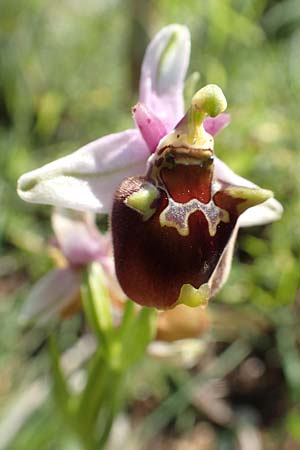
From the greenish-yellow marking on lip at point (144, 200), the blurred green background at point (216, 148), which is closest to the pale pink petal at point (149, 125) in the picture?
the greenish-yellow marking on lip at point (144, 200)

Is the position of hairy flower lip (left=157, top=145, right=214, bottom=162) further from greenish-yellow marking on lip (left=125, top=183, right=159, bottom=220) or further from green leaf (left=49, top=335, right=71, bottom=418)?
green leaf (left=49, top=335, right=71, bottom=418)

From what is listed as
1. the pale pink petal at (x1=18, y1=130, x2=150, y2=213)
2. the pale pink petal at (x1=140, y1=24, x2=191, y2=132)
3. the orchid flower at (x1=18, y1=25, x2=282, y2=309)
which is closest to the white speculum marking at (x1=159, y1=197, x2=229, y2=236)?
the orchid flower at (x1=18, y1=25, x2=282, y2=309)

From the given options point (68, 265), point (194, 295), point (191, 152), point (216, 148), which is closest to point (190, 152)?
point (191, 152)

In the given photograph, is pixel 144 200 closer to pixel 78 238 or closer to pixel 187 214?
pixel 187 214

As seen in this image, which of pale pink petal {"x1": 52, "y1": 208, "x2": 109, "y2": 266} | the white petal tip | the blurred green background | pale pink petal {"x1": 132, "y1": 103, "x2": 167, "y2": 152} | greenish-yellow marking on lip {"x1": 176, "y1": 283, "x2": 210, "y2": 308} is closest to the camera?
greenish-yellow marking on lip {"x1": 176, "y1": 283, "x2": 210, "y2": 308}

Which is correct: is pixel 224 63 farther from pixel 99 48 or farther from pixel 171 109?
pixel 171 109

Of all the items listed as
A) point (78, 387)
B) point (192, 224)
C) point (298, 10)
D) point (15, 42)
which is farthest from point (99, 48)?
point (192, 224)
